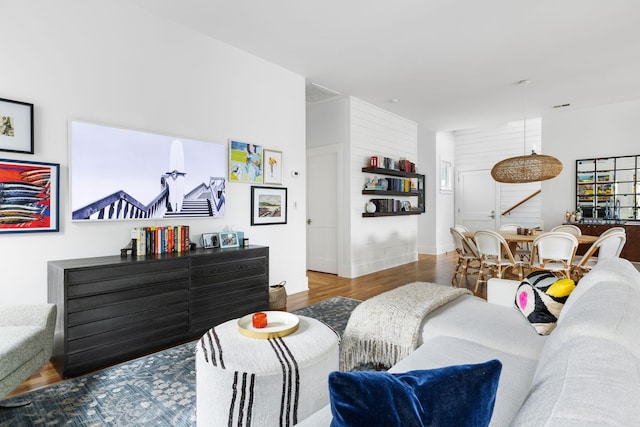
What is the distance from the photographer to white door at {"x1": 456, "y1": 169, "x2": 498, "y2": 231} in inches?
349

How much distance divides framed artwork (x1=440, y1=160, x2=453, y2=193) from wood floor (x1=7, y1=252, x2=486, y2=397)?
2.42 m

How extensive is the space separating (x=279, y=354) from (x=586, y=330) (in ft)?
3.78

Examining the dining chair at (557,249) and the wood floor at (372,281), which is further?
the wood floor at (372,281)

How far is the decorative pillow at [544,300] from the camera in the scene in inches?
74.9

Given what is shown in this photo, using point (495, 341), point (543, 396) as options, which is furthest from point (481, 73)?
point (543, 396)

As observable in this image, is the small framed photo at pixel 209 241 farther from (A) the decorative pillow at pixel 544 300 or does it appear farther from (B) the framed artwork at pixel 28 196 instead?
(A) the decorative pillow at pixel 544 300

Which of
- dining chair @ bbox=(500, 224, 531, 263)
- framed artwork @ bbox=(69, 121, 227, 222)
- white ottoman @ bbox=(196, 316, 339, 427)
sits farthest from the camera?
dining chair @ bbox=(500, 224, 531, 263)

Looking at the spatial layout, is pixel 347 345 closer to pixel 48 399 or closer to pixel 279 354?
pixel 279 354

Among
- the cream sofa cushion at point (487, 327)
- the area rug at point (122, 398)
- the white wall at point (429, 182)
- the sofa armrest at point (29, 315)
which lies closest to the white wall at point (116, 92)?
the sofa armrest at point (29, 315)

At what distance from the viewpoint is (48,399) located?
205 centimetres

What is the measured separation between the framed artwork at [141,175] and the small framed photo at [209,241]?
0.21m

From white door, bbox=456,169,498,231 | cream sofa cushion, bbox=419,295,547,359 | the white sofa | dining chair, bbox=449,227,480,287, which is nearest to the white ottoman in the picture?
the white sofa

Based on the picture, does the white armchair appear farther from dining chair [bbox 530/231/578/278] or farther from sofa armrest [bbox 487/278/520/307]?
dining chair [bbox 530/231/578/278]

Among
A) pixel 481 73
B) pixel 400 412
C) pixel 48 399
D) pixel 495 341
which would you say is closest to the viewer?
pixel 400 412
